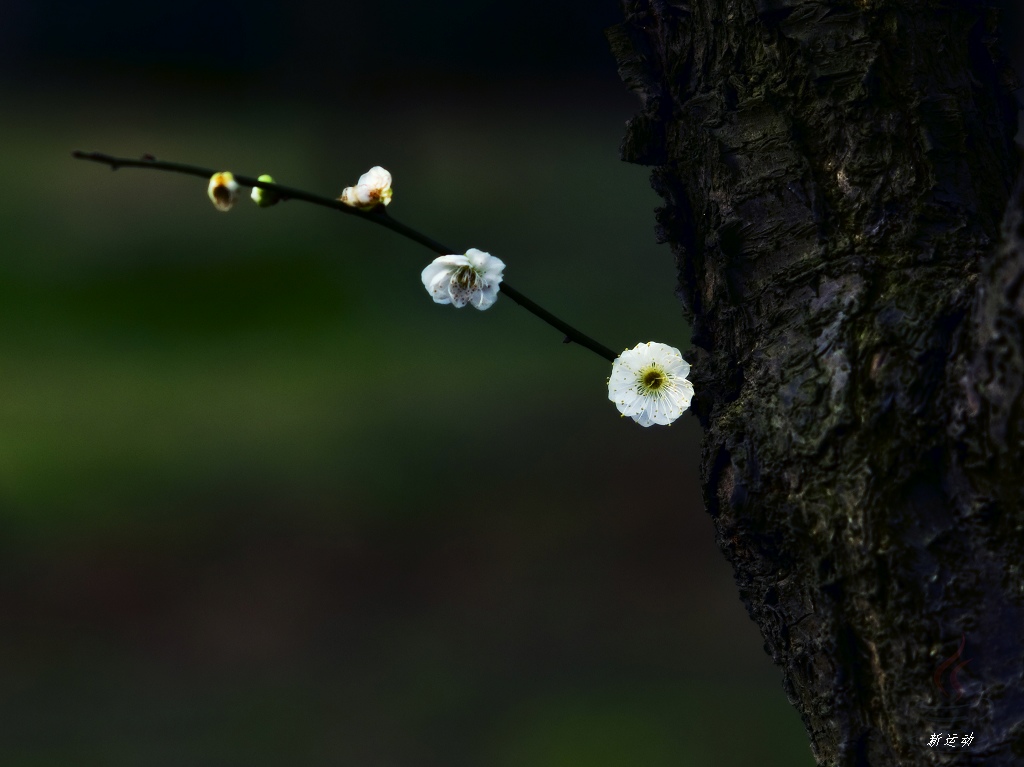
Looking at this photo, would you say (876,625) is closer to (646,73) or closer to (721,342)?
(721,342)

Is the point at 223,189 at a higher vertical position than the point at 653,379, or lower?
higher

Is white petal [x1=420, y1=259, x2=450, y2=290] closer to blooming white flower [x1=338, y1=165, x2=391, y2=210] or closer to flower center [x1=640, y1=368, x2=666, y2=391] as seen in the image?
blooming white flower [x1=338, y1=165, x2=391, y2=210]

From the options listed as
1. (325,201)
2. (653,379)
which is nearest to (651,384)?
(653,379)

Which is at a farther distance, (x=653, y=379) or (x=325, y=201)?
(x=653, y=379)

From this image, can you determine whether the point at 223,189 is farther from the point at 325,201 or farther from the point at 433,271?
the point at 433,271

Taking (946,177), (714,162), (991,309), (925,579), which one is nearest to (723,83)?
(714,162)

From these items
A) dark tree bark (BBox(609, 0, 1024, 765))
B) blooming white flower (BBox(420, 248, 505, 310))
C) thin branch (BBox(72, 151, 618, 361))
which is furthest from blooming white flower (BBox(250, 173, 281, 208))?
dark tree bark (BBox(609, 0, 1024, 765))
